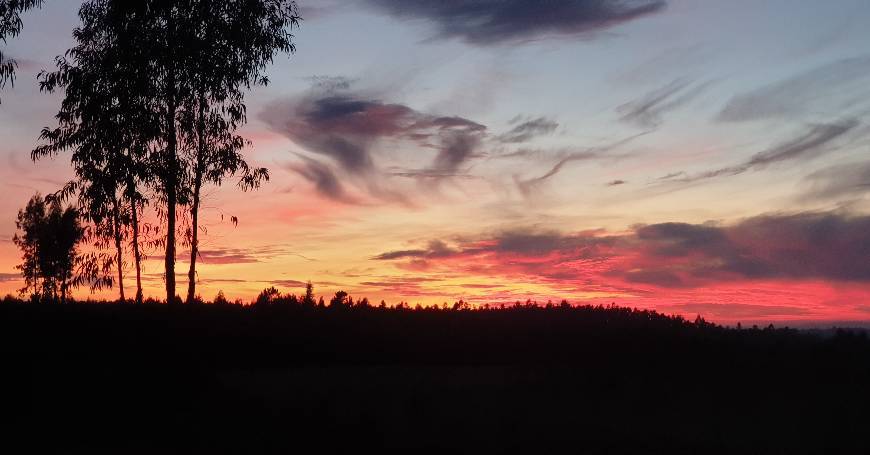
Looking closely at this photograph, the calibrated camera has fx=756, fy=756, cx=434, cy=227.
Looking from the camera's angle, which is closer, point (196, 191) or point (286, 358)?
point (286, 358)

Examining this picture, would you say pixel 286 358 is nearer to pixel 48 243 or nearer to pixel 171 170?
pixel 171 170

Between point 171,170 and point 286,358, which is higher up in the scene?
point 171,170

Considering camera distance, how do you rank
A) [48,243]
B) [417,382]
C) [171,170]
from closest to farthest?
[417,382], [171,170], [48,243]

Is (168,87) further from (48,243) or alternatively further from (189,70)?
(48,243)

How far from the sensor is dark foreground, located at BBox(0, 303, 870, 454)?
12266 millimetres

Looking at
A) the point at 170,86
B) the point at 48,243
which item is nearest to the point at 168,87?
the point at 170,86

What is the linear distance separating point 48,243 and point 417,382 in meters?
48.7

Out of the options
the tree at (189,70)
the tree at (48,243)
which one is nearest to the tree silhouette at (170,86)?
the tree at (189,70)

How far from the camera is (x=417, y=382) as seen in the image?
16.3 meters

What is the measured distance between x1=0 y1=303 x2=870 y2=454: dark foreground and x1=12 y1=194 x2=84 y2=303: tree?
42.1 m

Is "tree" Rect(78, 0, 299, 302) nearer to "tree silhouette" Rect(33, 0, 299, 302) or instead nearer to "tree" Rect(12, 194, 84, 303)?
"tree silhouette" Rect(33, 0, 299, 302)

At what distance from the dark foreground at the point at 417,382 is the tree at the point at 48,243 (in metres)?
42.1

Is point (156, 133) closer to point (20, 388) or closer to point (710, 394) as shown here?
point (20, 388)

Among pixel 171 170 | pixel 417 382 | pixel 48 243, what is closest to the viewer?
pixel 417 382
